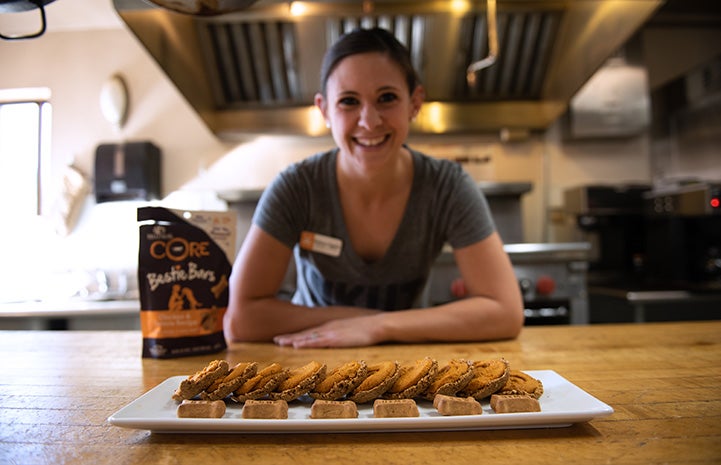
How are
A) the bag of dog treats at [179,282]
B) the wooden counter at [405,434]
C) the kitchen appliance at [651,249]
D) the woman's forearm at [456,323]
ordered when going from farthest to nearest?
the kitchen appliance at [651,249] → the woman's forearm at [456,323] → the bag of dog treats at [179,282] → the wooden counter at [405,434]

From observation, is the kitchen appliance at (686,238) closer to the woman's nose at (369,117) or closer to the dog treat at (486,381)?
the woman's nose at (369,117)

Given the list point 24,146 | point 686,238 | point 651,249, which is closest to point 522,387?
point 686,238

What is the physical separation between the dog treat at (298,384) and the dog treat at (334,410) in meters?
0.05

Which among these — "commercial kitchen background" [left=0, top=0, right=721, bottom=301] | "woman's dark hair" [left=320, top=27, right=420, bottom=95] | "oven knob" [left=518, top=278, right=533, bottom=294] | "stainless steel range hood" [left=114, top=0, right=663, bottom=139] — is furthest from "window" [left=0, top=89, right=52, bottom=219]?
"oven knob" [left=518, top=278, right=533, bottom=294]

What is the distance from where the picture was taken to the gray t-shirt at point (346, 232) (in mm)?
1227

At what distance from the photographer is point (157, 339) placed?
0.91 meters

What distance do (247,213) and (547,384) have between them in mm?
2147

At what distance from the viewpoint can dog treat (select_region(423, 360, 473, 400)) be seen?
573 millimetres

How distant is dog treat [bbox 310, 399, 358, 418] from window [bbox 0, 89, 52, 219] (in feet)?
10.3

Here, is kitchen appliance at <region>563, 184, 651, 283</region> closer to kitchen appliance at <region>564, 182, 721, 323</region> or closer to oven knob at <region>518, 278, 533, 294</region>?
kitchen appliance at <region>564, 182, 721, 323</region>

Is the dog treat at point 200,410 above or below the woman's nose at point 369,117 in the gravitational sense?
below

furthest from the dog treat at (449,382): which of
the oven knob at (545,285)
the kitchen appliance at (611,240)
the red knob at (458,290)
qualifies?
the kitchen appliance at (611,240)

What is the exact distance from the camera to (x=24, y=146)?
3.11m

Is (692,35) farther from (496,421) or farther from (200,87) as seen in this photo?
(496,421)
